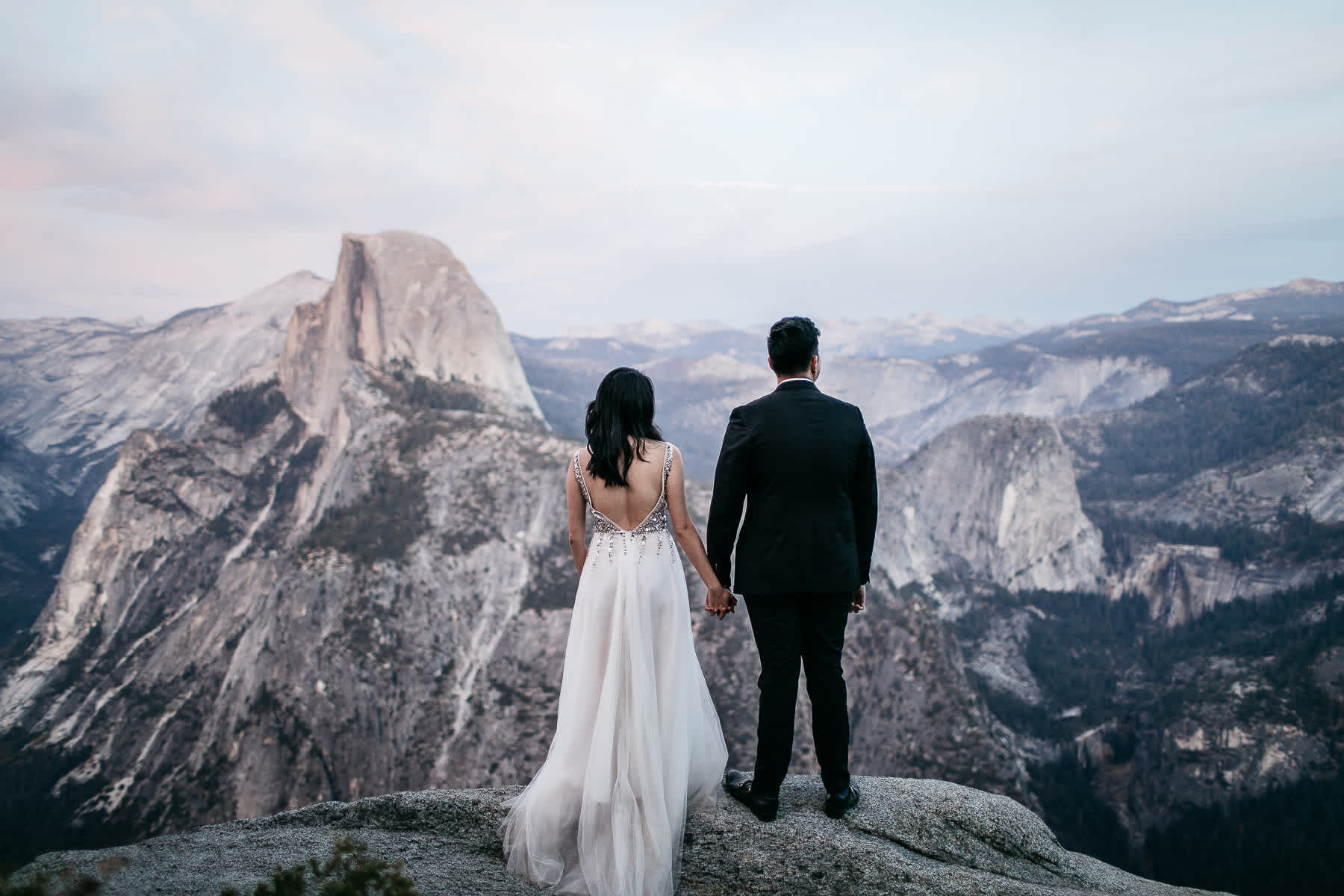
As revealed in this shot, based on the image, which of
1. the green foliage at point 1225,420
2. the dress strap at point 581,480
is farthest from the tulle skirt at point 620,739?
the green foliage at point 1225,420

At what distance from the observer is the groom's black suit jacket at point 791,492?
5.78m

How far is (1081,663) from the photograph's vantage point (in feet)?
332

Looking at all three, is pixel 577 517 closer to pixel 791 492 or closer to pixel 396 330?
pixel 791 492

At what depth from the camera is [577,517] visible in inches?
247

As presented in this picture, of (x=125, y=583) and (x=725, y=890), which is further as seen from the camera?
(x=125, y=583)

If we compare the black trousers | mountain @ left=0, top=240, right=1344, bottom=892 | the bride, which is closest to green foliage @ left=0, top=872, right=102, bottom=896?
the bride

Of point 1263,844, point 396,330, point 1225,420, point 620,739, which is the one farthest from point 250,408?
point 1225,420

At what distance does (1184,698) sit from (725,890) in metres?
97.6

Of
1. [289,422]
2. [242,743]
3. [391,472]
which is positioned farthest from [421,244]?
[242,743]

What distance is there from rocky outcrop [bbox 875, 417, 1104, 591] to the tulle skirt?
362 feet

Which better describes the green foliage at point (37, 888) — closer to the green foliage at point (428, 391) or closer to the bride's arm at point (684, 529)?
the bride's arm at point (684, 529)

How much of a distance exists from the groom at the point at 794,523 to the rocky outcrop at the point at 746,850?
0.57 m

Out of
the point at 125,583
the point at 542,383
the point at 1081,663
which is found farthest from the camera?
the point at 542,383

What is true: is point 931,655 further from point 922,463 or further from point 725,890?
point 922,463
